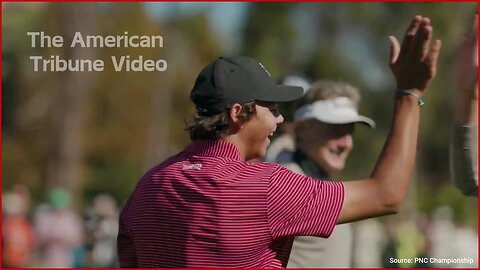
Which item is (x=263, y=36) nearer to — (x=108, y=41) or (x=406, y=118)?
(x=108, y=41)

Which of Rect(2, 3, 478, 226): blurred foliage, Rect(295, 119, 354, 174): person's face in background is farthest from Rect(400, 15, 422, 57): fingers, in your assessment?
Rect(2, 3, 478, 226): blurred foliage

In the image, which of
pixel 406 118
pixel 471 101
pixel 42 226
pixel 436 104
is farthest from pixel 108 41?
pixel 436 104

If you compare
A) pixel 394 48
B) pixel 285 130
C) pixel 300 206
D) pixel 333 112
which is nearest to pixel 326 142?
pixel 333 112

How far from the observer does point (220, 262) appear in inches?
172

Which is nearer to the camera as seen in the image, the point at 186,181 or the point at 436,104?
the point at 186,181

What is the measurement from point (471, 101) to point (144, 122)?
43144mm

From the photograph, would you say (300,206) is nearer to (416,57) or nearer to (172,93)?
(416,57)

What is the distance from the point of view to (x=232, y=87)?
4504mm

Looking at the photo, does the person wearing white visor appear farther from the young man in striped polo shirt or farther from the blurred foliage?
the blurred foliage

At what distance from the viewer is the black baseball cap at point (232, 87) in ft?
14.8

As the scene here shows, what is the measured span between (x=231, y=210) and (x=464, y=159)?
1.38 meters

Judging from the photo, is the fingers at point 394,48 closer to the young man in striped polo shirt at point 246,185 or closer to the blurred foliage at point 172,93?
the young man in striped polo shirt at point 246,185

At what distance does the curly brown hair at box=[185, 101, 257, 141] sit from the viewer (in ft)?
14.7

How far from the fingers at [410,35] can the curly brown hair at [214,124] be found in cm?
66
